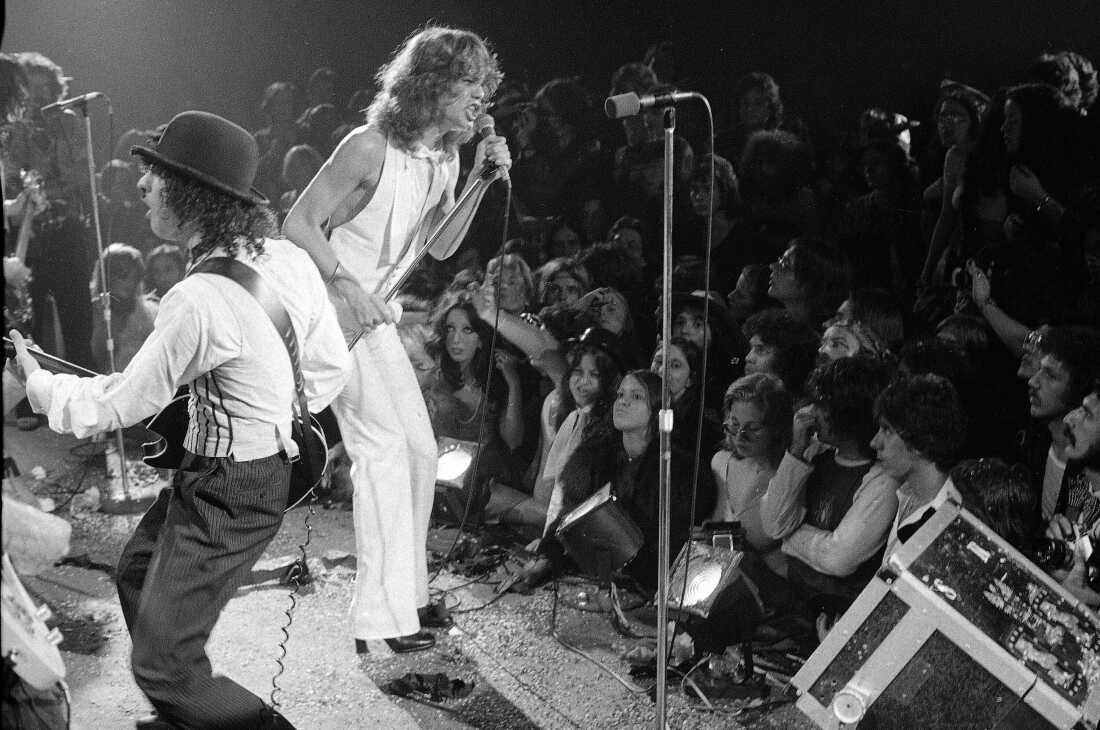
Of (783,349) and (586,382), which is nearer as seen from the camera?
(783,349)

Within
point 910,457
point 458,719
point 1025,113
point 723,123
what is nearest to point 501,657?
point 458,719

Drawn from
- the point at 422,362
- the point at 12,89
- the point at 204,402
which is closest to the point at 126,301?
the point at 12,89

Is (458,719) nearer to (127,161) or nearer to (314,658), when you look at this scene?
(314,658)

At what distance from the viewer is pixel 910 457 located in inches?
138

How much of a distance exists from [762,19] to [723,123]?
0.61 metres

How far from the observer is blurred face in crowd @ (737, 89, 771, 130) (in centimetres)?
592

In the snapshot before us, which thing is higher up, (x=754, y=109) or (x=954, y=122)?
(x=954, y=122)

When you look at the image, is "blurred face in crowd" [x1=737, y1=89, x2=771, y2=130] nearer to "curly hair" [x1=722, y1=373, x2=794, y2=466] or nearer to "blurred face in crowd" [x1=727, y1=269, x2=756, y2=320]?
"blurred face in crowd" [x1=727, y1=269, x2=756, y2=320]

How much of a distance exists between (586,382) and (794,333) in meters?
0.93

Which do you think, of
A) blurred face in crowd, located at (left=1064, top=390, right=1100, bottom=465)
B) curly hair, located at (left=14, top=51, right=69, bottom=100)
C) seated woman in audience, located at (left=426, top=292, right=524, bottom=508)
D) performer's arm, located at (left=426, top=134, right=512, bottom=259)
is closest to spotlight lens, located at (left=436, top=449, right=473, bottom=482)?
seated woman in audience, located at (left=426, top=292, right=524, bottom=508)

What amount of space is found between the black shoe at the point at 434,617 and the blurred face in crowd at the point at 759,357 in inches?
64.7

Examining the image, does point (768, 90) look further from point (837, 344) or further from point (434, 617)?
point (434, 617)

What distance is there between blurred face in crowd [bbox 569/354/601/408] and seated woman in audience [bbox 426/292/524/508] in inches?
24.8

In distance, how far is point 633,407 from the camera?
14.3 ft
